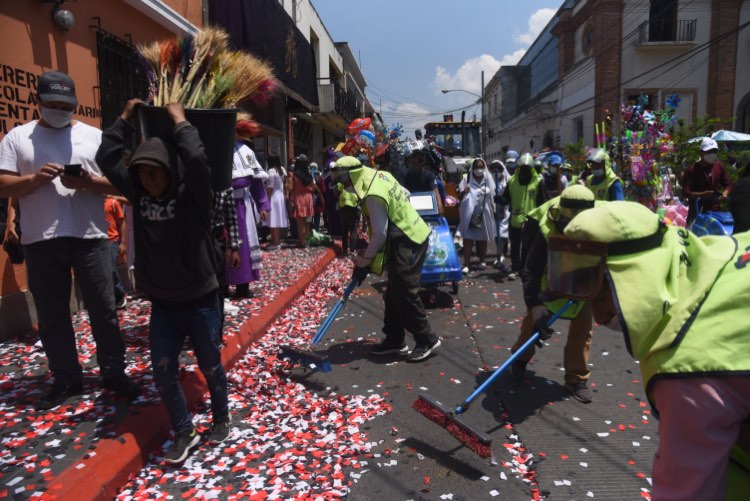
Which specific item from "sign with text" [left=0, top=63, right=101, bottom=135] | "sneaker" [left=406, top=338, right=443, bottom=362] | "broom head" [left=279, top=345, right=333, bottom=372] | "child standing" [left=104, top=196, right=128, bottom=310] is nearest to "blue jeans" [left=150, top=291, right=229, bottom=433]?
"broom head" [left=279, top=345, right=333, bottom=372]

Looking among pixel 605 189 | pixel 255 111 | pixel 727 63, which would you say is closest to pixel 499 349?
pixel 605 189

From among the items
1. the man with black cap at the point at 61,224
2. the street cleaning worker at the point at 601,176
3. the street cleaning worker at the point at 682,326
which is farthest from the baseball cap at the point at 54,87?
the street cleaning worker at the point at 601,176

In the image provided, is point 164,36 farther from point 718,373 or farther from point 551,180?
point 718,373

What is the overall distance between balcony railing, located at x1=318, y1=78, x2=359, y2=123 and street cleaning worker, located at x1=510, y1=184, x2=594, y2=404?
17021 mm

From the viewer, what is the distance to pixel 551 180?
8680mm

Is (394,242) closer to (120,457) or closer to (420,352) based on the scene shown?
(420,352)

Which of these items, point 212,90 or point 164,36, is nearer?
point 212,90

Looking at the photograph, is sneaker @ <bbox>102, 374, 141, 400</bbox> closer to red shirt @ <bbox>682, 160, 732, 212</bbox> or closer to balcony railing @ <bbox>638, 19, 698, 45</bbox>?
red shirt @ <bbox>682, 160, 732, 212</bbox>

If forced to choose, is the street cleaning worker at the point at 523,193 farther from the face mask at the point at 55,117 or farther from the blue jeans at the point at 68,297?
the face mask at the point at 55,117

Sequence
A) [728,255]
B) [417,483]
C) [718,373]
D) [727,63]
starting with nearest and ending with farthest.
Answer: [718,373]
[728,255]
[417,483]
[727,63]

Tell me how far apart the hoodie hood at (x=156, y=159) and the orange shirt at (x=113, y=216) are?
9.43 ft

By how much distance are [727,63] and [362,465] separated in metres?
Result: 28.2

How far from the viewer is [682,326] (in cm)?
130

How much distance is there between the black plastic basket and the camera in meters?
3.14
